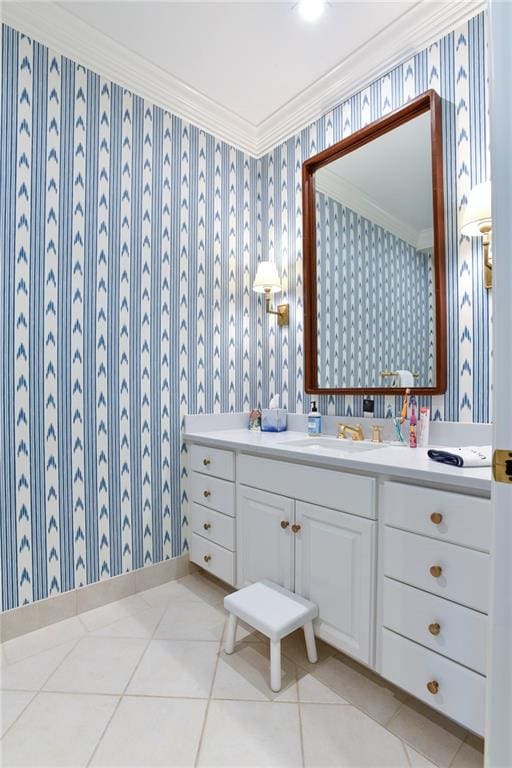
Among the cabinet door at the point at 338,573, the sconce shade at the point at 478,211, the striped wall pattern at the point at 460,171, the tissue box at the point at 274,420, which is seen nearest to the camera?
the cabinet door at the point at 338,573

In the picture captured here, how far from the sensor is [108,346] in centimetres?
194

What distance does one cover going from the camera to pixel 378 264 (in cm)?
189

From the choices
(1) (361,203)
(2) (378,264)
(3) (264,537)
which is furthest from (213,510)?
(1) (361,203)

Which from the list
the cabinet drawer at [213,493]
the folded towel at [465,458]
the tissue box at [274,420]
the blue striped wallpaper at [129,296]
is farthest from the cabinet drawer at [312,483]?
the blue striped wallpaper at [129,296]

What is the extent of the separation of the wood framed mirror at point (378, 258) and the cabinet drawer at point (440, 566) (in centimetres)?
72

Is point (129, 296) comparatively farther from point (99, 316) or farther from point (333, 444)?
point (333, 444)

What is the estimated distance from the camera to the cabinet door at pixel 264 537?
1587mm

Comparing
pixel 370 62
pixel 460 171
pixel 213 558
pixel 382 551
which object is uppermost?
pixel 370 62

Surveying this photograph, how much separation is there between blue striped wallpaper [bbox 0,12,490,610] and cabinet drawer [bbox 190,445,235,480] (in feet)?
0.41

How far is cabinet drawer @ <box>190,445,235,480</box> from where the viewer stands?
189 cm

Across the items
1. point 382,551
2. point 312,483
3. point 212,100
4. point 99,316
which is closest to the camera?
point 382,551

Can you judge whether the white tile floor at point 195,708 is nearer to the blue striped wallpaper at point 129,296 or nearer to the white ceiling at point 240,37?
the blue striped wallpaper at point 129,296

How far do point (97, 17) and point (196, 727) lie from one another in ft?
8.94

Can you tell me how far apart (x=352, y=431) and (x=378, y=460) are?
0.63 m
